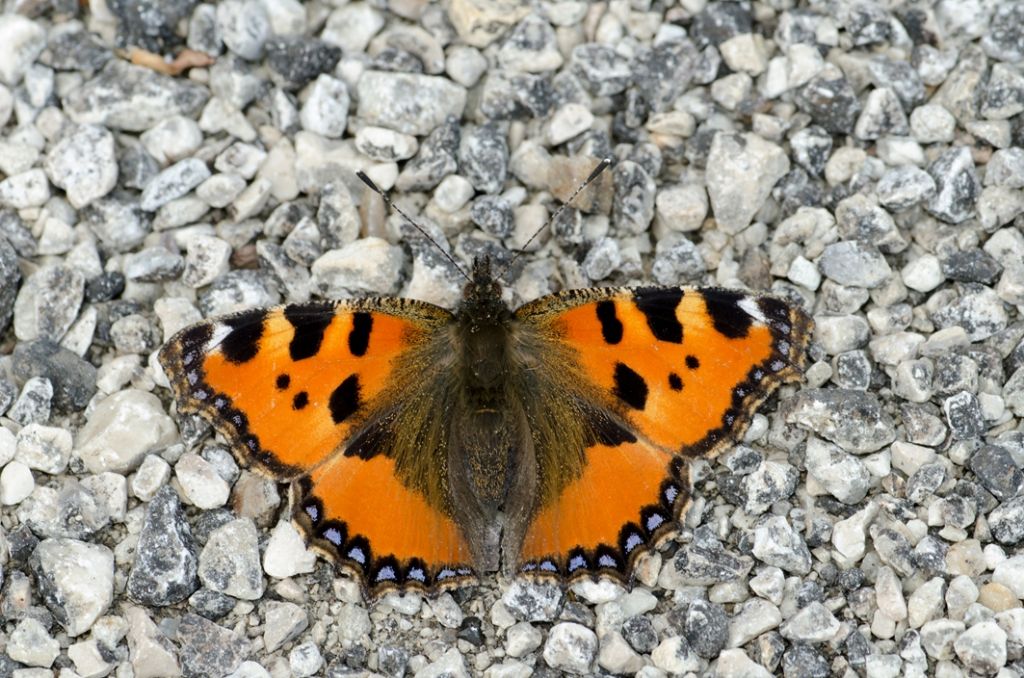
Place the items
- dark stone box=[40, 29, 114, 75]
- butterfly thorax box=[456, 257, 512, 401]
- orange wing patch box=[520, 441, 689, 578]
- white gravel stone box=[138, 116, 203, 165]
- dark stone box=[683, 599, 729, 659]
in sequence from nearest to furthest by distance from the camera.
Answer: dark stone box=[683, 599, 729, 659]
orange wing patch box=[520, 441, 689, 578]
butterfly thorax box=[456, 257, 512, 401]
white gravel stone box=[138, 116, 203, 165]
dark stone box=[40, 29, 114, 75]

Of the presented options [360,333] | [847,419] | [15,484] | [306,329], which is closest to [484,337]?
[360,333]

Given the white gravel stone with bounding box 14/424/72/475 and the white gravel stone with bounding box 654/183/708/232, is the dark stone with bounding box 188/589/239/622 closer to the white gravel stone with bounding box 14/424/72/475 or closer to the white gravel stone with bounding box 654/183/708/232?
the white gravel stone with bounding box 14/424/72/475

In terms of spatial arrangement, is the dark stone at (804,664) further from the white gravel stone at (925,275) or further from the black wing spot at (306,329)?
the black wing spot at (306,329)

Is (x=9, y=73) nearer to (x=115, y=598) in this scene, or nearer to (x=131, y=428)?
(x=131, y=428)

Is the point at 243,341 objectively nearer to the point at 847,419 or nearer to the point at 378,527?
the point at 378,527

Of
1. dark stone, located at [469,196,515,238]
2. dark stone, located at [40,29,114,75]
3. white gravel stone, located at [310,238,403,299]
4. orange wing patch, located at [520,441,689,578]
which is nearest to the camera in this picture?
orange wing patch, located at [520,441,689,578]

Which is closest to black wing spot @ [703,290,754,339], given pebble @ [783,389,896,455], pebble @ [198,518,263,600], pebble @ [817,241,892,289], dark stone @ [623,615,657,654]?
pebble @ [783,389,896,455]

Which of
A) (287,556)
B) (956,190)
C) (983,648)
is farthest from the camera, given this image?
(956,190)

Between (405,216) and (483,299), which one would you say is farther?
(405,216)
